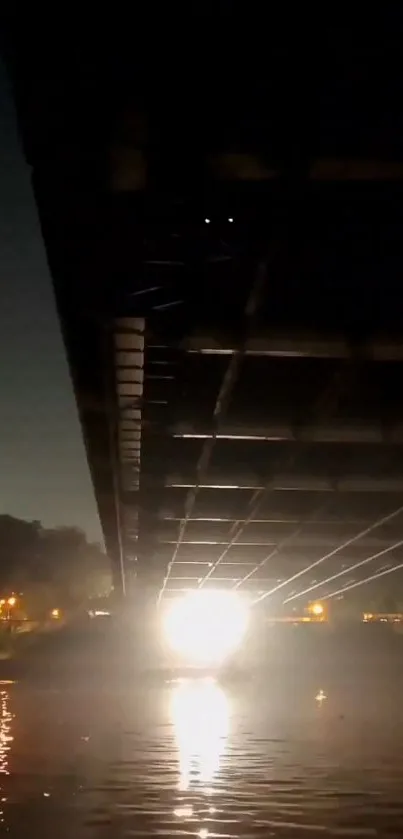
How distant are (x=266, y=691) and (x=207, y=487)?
11.3 meters

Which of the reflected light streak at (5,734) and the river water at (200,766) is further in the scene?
the reflected light streak at (5,734)

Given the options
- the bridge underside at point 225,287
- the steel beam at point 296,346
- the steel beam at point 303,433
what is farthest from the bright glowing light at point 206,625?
the steel beam at point 296,346

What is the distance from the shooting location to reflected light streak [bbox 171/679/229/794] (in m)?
12.3

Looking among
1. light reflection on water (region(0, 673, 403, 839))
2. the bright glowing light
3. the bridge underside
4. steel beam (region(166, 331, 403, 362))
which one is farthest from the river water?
the bright glowing light

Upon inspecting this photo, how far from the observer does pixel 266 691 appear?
31125mm

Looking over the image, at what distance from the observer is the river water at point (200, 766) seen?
9.41m

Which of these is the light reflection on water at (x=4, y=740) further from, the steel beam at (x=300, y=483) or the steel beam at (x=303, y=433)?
the steel beam at (x=300, y=483)

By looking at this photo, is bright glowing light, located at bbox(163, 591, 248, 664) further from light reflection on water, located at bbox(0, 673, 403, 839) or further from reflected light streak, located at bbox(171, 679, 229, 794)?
light reflection on water, located at bbox(0, 673, 403, 839)

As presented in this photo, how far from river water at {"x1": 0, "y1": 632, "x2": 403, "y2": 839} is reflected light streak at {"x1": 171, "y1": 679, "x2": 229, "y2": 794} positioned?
0.02 m

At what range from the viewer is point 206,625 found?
152 ft

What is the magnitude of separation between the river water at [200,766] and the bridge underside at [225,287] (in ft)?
14.6

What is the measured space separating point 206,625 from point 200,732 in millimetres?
29225

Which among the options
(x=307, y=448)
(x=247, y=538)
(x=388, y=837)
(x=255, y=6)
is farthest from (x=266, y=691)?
(x=255, y=6)

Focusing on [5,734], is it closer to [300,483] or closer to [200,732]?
[200,732]
